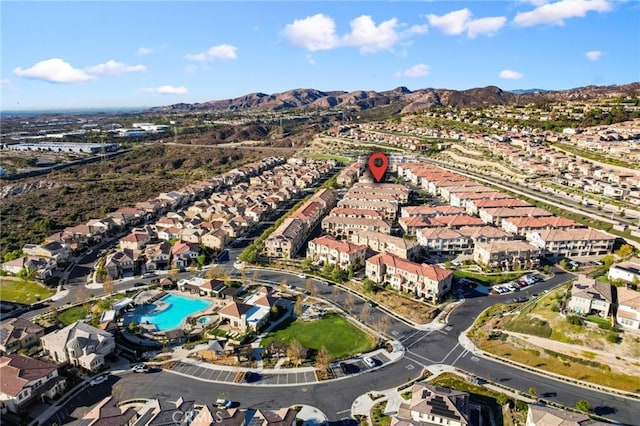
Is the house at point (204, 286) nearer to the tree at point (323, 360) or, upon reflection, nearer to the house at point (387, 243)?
the tree at point (323, 360)

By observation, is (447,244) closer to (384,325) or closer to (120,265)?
(384,325)

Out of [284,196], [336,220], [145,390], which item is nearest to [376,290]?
[336,220]

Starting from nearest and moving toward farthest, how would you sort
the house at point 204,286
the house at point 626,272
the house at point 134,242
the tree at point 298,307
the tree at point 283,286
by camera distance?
the tree at point 298,307 → the house at point 626,272 → the house at point 204,286 → the tree at point 283,286 → the house at point 134,242

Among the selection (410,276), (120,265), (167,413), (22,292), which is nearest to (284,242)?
(410,276)

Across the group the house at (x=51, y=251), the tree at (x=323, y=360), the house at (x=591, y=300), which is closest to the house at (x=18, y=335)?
the house at (x=51, y=251)

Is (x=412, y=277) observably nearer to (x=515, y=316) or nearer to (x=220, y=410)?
(x=515, y=316)
